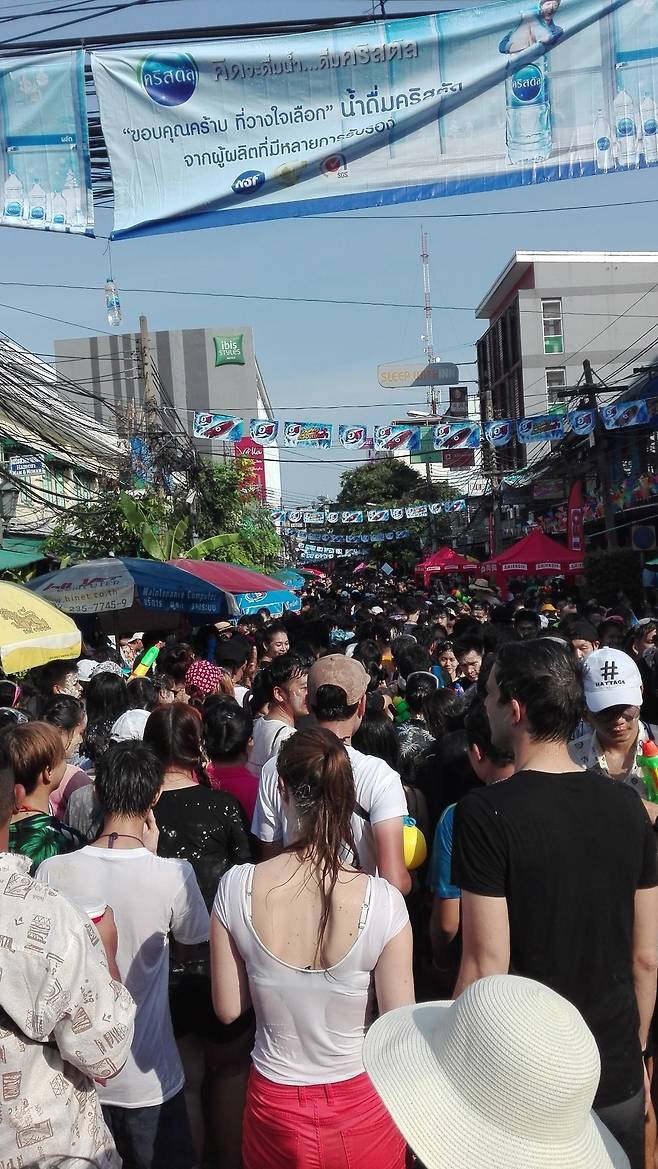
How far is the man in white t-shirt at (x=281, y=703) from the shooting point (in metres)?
5.05

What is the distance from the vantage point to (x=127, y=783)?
130 inches

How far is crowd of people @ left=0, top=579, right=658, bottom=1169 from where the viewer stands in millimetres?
1694

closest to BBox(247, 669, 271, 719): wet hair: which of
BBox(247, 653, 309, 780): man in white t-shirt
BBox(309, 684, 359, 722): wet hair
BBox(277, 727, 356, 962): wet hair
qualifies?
BBox(247, 653, 309, 780): man in white t-shirt

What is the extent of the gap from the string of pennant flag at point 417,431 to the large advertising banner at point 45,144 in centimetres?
1327

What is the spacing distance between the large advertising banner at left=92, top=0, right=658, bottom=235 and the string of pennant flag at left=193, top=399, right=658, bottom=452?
1290cm

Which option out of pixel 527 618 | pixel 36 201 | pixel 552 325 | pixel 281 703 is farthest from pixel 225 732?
pixel 552 325

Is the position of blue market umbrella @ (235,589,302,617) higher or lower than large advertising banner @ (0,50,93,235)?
lower

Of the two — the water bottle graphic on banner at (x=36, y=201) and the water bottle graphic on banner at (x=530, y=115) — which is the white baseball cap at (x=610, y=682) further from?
the water bottle graphic on banner at (x=36, y=201)

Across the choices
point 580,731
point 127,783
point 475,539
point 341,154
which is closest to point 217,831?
point 127,783

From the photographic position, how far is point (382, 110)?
482cm

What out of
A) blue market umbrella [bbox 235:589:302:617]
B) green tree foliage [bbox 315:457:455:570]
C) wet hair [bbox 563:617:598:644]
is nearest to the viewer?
wet hair [bbox 563:617:598:644]

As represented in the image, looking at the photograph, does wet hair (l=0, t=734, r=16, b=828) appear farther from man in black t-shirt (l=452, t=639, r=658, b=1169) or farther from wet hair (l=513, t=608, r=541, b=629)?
wet hair (l=513, t=608, r=541, b=629)

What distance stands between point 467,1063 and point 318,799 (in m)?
1.01

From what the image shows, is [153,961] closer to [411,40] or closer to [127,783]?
[127,783]
